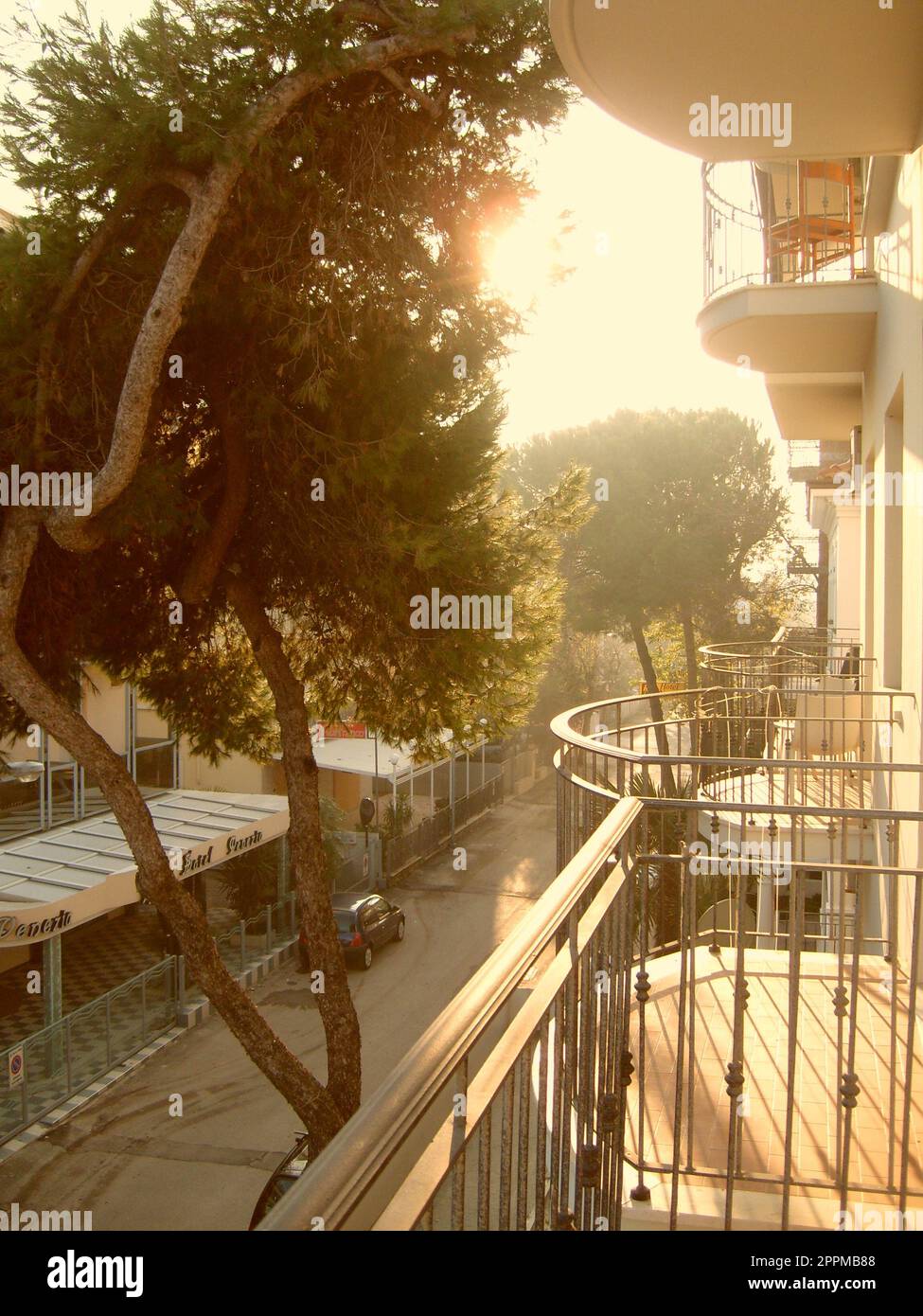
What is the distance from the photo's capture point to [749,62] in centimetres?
450

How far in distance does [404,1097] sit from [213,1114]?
1267 centimetres

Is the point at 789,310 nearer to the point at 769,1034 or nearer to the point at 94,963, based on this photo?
the point at 769,1034

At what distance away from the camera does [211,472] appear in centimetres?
1065

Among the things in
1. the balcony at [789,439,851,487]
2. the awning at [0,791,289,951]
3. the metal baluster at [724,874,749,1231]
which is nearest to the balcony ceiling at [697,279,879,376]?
the metal baluster at [724,874,749,1231]

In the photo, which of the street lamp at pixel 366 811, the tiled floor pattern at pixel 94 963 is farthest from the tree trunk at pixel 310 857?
the street lamp at pixel 366 811

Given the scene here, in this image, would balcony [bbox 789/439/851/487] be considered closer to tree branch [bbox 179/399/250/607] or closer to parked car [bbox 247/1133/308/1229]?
tree branch [bbox 179/399/250/607]

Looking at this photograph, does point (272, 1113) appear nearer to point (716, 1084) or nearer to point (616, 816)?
point (716, 1084)

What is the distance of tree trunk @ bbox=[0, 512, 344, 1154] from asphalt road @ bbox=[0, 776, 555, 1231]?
1929 mm

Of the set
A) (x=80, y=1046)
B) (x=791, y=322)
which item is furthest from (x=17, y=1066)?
(x=791, y=322)

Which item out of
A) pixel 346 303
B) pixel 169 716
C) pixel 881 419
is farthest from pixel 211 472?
pixel 881 419

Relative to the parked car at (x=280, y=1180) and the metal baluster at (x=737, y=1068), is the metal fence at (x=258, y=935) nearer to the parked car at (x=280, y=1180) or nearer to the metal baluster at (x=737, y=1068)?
the parked car at (x=280, y=1180)

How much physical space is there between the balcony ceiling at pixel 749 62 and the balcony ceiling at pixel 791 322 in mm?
2422

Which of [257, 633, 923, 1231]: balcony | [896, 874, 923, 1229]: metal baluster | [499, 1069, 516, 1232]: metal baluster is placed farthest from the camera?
[896, 874, 923, 1229]: metal baluster

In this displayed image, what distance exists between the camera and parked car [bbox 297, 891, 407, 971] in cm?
1761
